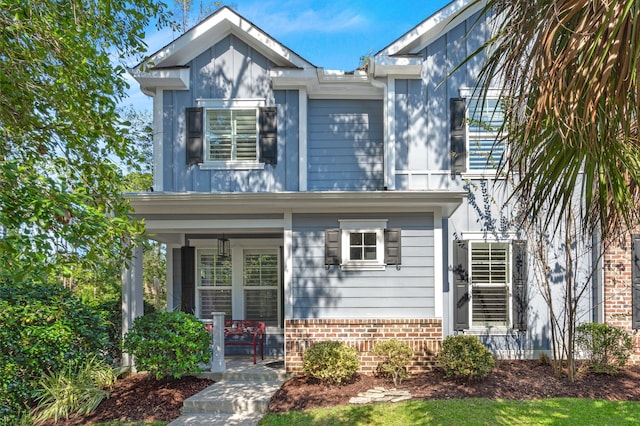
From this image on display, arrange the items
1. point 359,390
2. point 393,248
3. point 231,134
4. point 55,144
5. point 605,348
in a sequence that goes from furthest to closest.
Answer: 1. point 231,134
2. point 393,248
3. point 605,348
4. point 359,390
5. point 55,144

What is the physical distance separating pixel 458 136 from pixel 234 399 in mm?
6550

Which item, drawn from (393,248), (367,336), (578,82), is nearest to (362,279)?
(393,248)

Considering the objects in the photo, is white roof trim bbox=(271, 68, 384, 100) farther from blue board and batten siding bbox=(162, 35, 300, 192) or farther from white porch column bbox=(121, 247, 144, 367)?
white porch column bbox=(121, 247, 144, 367)

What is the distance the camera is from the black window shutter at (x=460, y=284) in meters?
8.95

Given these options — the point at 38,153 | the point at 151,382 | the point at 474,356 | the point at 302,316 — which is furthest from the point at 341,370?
the point at 38,153

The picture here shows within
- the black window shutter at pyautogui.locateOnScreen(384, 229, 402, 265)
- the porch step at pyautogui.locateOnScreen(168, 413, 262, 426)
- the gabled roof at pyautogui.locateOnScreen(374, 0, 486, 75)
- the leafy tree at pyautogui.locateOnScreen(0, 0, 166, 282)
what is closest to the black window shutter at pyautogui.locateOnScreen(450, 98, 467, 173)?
the gabled roof at pyautogui.locateOnScreen(374, 0, 486, 75)

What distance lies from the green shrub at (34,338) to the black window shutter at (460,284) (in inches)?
259

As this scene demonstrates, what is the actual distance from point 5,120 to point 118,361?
5410mm

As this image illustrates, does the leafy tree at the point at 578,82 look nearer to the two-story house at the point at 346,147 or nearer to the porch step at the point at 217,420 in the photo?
the porch step at the point at 217,420

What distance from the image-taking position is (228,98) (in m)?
9.53

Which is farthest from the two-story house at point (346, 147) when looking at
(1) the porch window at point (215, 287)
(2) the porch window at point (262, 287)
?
(1) the porch window at point (215, 287)

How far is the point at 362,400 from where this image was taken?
6469 millimetres

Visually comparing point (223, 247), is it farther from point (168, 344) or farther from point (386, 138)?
point (386, 138)

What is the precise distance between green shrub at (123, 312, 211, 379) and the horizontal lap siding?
4004 mm
